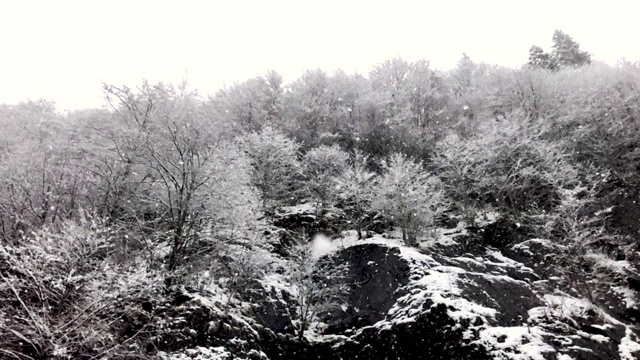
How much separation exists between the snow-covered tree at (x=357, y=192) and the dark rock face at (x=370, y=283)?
7.02 feet

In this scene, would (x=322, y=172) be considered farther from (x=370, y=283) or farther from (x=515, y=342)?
(x=515, y=342)

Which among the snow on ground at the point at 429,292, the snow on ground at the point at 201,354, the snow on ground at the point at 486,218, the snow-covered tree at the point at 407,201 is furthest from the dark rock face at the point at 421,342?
the snow on ground at the point at 486,218

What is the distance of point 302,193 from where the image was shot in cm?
2522

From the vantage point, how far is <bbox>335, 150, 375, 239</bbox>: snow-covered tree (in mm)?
21531

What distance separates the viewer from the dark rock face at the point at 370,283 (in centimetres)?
1603

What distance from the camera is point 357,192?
71.6 feet

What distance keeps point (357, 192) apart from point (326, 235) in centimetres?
318

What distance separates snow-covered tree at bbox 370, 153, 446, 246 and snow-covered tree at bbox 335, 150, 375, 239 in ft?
2.17

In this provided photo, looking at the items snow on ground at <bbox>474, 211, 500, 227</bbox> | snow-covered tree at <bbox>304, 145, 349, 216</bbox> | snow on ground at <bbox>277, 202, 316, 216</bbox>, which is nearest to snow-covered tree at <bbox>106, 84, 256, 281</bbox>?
snow on ground at <bbox>277, 202, 316, 216</bbox>

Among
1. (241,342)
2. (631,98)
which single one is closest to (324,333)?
(241,342)

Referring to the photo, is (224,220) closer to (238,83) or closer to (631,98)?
(238,83)

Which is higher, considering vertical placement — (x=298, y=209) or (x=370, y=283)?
(x=298, y=209)

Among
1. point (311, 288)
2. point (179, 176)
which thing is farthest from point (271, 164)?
point (311, 288)

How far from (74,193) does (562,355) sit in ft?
64.0
